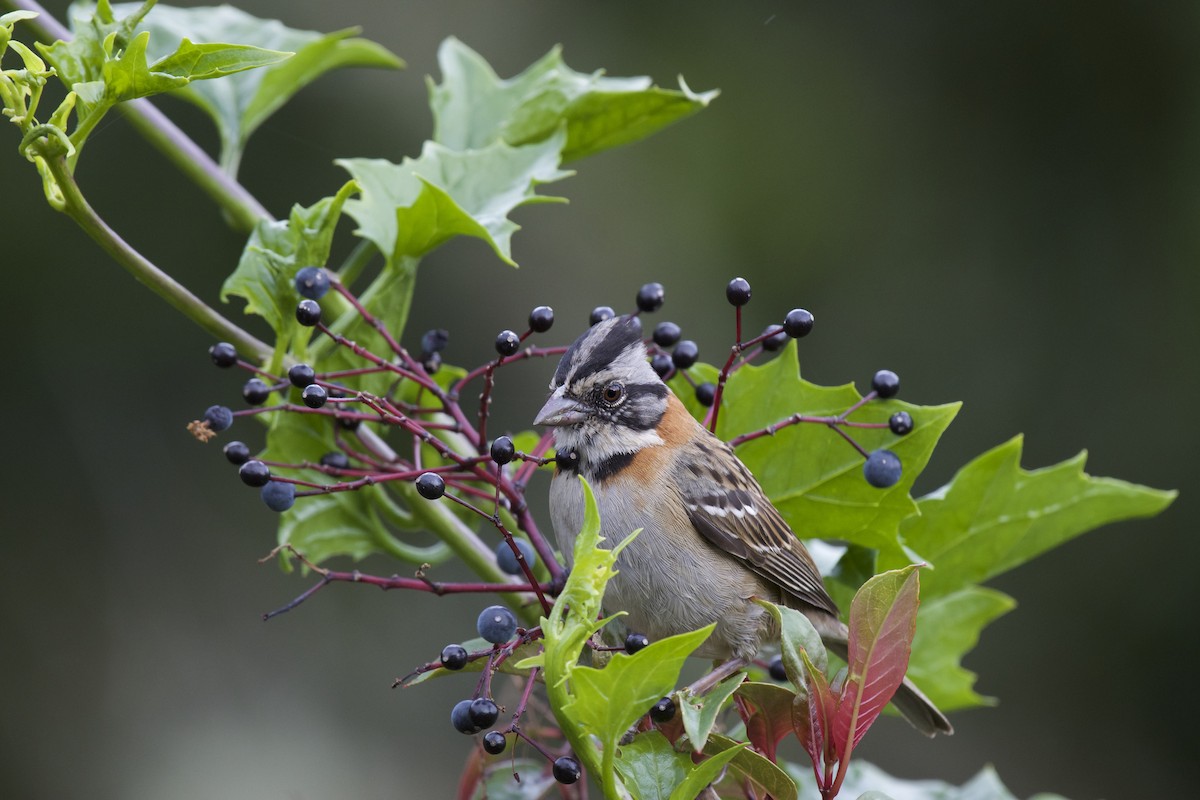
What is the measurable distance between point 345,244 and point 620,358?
14.4 feet

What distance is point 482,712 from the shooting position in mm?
1972

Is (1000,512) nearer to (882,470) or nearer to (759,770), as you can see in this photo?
(882,470)

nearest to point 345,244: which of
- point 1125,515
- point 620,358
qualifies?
point 620,358

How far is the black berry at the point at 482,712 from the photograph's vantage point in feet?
6.46

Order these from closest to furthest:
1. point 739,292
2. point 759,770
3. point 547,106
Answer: point 759,770
point 739,292
point 547,106

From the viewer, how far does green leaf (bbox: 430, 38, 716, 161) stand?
2938 millimetres

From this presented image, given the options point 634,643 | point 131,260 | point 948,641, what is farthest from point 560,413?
point 948,641

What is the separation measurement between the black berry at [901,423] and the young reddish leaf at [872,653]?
60 centimetres

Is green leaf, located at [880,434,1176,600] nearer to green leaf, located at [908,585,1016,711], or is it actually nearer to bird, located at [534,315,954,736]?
green leaf, located at [908,585,1016,711]

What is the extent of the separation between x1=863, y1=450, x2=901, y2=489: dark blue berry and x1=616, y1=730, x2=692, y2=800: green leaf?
791mm

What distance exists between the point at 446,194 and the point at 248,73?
101 cm

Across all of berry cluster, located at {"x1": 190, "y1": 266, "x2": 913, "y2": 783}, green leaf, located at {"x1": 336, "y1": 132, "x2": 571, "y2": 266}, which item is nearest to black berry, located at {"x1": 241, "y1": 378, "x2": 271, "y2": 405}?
berry cluster, located at {"x1": 190, "y1": 266, "x2": 913, "y2": 783}

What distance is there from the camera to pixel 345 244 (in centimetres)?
671

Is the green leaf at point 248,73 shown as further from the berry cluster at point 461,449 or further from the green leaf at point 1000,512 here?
the green leaf at point 1000,512
